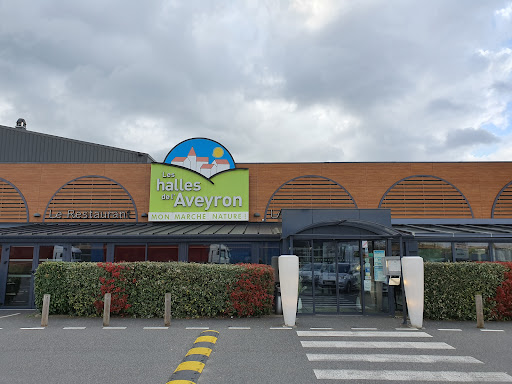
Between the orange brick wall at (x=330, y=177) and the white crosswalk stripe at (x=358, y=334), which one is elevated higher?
the orange brick wall at (x=330, y=177)

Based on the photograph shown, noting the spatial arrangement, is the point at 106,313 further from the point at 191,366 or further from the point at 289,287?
the point at 289,287

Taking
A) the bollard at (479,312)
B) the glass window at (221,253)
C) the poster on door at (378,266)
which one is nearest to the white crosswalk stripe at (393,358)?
the bollard at (479,312)

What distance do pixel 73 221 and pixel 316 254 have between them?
12.5 metres

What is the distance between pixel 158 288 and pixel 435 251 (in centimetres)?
983

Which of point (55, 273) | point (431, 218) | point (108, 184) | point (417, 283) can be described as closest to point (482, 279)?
point (417, 283)

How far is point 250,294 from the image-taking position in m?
12.0

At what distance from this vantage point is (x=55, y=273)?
41.1 feet

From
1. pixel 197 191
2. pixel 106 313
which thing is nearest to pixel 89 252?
pixel 106 313

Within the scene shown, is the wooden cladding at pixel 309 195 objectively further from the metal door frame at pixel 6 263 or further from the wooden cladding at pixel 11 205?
the wooden cladding at pixel 11 205

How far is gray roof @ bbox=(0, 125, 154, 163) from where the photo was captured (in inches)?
951

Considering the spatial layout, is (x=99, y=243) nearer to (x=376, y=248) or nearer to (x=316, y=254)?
(x=316, y=254)

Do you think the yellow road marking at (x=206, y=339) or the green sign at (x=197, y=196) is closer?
the yellow road marking at (x=206, y=339)

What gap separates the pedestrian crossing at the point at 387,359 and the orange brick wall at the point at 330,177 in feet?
34.7

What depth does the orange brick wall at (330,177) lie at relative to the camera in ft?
64.8
